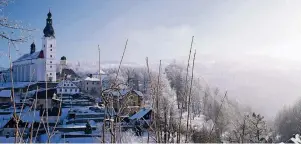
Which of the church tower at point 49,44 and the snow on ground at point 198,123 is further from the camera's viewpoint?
the church tower at point 49,44

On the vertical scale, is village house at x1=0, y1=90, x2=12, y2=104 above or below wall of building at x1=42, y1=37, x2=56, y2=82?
below

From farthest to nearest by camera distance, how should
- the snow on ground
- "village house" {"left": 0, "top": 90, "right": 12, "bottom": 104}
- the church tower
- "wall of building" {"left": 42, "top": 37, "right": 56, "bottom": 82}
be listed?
"wall of building" {"left": 42, "top": 37, "right": 56, "bottom": 82}
the church tower
"village house" {"left": 0, "top": 90, "right": 12, "bottom": 104}
the snow on ground

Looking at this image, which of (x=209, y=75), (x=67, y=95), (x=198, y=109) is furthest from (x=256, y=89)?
(x=67, y=95)

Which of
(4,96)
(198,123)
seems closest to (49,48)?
(4,96)

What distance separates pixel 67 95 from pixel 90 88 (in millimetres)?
8283

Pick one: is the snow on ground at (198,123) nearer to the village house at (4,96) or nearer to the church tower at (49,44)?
the village house at (4,96)

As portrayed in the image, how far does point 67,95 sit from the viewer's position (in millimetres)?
35156

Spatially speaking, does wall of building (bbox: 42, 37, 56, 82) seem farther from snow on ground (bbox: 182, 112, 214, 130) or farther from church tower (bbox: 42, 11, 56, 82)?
snow on ground (bbox: 182, 112, 214, 130)

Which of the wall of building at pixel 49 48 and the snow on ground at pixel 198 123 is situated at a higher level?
the wall of building at pixel 49 48

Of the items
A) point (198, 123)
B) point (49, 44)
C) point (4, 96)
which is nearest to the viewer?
point (198, 123)

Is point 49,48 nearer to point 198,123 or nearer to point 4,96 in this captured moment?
point 4,96

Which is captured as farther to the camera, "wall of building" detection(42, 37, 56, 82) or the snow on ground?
"wall of building" detection(42, 37, 56, 82)

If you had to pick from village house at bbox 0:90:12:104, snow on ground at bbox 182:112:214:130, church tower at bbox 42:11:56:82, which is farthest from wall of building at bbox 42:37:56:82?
snow on ground at bbox 182:112:214:130

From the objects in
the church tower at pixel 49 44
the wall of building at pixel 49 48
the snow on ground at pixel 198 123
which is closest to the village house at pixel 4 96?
the church tower at pixel 49 44
